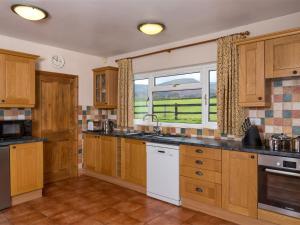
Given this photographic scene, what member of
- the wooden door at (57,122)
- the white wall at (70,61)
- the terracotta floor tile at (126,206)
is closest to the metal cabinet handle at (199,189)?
the terracotta floor tile at (126,206)

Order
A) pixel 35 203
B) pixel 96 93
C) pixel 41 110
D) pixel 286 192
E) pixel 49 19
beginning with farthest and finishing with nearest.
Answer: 1. pixel 96 93
2. pixel 41 110
3. pixel 35 203
4. pixel 49 19
5. pixel 286 192

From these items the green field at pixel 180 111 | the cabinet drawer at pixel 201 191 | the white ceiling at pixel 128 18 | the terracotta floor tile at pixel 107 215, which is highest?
the white ceiling at pixel 128 18

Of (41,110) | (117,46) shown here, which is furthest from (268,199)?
(41,110)

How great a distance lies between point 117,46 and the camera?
3939 millimetres

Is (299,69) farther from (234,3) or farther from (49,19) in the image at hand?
(49,19)

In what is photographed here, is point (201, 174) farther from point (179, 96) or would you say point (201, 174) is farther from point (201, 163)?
point (179, 96)

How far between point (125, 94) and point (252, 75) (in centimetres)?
231

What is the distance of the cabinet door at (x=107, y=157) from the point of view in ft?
12.3

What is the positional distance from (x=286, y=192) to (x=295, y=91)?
3.73ft

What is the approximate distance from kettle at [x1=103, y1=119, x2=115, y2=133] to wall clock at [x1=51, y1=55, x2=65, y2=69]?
134 cm

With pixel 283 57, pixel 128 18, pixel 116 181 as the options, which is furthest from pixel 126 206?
pixel 283 57

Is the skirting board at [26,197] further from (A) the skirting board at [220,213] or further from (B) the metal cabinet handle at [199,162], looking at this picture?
(B) the metal cabinet handle at [199,162]

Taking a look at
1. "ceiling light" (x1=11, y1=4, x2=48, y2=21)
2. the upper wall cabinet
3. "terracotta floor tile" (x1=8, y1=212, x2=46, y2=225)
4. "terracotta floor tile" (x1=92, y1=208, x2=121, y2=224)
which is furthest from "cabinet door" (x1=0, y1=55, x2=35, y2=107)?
"terracotta floor tile" (x1=92, y1=208, x2=121, y2=224)

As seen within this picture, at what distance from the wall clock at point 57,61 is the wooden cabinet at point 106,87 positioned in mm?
643
